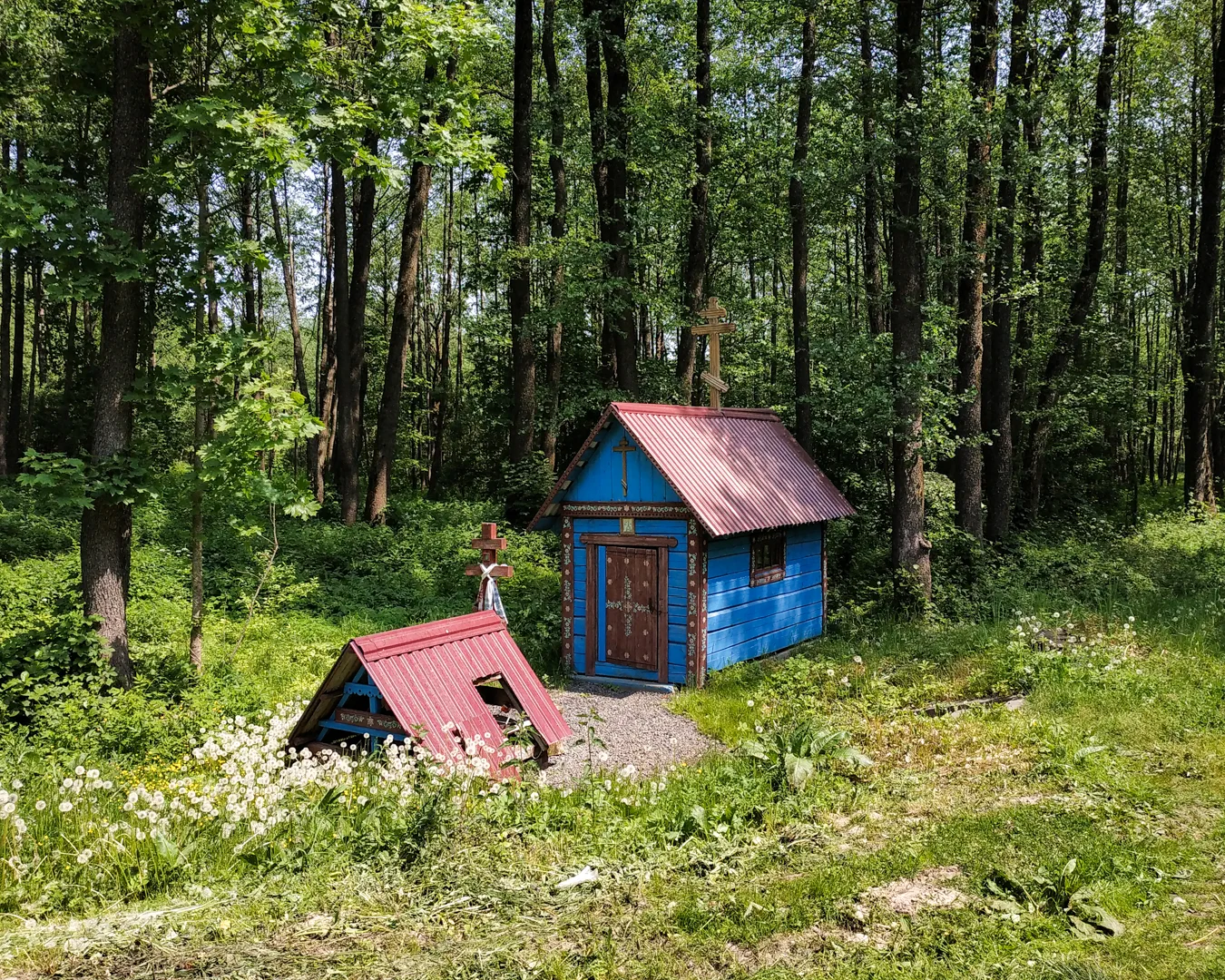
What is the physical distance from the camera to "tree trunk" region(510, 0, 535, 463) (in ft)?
61.3

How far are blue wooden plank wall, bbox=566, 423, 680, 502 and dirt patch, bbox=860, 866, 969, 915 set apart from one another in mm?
6508

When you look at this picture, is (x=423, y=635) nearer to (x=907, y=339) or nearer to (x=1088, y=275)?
(x=907, y=339)

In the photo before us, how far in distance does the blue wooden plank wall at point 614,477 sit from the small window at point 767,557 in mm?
1852

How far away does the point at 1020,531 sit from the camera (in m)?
20.5

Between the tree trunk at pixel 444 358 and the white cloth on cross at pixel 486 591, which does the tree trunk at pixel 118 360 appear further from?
the tree trunk at pixel 444 358

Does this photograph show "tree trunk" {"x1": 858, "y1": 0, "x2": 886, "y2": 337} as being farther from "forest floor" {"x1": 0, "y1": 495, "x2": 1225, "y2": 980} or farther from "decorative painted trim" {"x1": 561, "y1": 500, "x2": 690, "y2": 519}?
"forest floor" {"x1": 0, "y1": 495, "x2": 1225, "y2": 980}

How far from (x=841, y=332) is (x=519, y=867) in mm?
15213

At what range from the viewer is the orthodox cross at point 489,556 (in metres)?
11.3

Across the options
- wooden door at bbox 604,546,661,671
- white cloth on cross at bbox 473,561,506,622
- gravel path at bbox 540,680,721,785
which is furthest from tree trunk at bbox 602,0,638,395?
gravel path at bbox 540,680,721,785

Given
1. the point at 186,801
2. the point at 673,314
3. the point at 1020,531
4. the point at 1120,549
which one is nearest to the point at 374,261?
the point at 673,314

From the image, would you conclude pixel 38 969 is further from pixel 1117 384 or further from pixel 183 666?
pixel 1117 384

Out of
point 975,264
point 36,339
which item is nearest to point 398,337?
point 975,264

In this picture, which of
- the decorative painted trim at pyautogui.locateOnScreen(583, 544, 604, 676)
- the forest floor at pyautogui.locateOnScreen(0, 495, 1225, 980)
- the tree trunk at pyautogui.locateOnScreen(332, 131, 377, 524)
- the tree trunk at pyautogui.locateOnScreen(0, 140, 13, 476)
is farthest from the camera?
the tree trunk at pyautogui.locateOnScreen(0, 140, 13, 476)

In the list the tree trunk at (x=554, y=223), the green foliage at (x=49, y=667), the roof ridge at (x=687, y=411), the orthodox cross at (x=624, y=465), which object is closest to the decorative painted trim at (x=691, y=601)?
the orthodox cross at (x=624, y=465)
